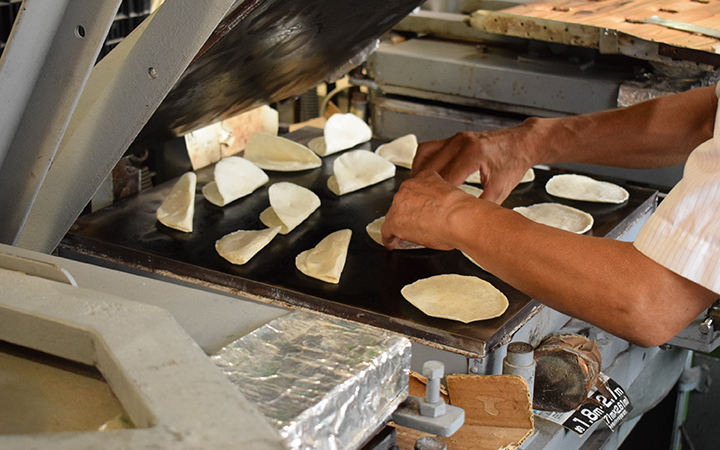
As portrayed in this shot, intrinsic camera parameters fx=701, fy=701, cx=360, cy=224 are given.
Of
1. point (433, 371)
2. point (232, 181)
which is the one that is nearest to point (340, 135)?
point (232, 181)

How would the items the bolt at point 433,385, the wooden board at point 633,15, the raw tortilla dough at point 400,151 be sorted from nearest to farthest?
the bolt at point 433,385 < the wooden board at point 633,15 < the raw tortilla dough at point 400,151

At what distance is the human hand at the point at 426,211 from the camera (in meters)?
1.31

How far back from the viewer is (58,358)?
680mm

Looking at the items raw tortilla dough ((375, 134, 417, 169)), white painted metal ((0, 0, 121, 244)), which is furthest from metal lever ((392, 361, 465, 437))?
raw tortilla dough ((375, 134, 417, 169))

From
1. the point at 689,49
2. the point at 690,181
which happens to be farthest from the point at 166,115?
the point at 689,49

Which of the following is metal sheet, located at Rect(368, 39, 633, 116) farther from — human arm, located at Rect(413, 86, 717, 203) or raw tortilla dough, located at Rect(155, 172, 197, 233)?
raw tortilla dough, located at Rect(155, 172, 197, 233)

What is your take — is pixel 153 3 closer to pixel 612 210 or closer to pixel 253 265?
pixel 253 265

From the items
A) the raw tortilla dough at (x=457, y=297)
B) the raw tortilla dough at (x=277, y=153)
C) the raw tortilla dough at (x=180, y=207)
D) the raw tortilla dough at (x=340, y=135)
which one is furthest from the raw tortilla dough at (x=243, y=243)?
the raw tortilla dough at (x=340, y=135)

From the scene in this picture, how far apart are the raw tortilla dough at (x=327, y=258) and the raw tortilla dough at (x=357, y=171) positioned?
0.33 meters

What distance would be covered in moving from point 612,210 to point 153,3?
4.35ft

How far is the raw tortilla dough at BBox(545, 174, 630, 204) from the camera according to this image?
1909 mm

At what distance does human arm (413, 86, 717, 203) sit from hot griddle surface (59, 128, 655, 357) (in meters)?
0.17

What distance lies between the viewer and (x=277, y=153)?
7.18ft

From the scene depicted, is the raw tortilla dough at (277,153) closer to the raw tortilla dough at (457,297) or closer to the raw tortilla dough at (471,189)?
the raw tortilla dough at (471,189)
